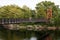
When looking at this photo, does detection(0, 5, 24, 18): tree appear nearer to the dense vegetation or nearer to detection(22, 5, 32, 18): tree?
the dense vegetation

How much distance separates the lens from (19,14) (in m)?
45.2

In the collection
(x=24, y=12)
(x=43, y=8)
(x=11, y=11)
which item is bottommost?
(x=24, y=12)

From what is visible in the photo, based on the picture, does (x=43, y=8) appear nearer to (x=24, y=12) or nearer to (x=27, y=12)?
(x=27, y=12)

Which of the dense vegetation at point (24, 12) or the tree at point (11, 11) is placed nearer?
the dense vegetation at point (24, 12)

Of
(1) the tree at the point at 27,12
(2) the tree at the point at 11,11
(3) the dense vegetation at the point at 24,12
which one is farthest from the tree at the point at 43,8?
(2) the tree at the point at 11,11

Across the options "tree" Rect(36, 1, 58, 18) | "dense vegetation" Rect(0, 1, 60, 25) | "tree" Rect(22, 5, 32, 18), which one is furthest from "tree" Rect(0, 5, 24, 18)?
"tree" Rect(36, 1, 58, 18)

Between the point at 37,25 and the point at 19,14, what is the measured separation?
7720 mm

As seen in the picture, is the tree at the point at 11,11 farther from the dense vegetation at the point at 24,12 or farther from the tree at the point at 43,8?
the tree at the point at 43,8

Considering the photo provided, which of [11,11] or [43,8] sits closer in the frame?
[11,11]

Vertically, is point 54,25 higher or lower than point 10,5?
lower

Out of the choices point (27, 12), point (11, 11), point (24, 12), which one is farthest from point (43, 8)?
point (11, 11)

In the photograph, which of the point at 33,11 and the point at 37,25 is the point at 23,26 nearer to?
the point at 37,25

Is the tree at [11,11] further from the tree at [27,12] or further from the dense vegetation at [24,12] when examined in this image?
the tree at [27,12]

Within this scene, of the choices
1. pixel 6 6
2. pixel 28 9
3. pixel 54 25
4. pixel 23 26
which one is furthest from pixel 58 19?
pixel 6 6
